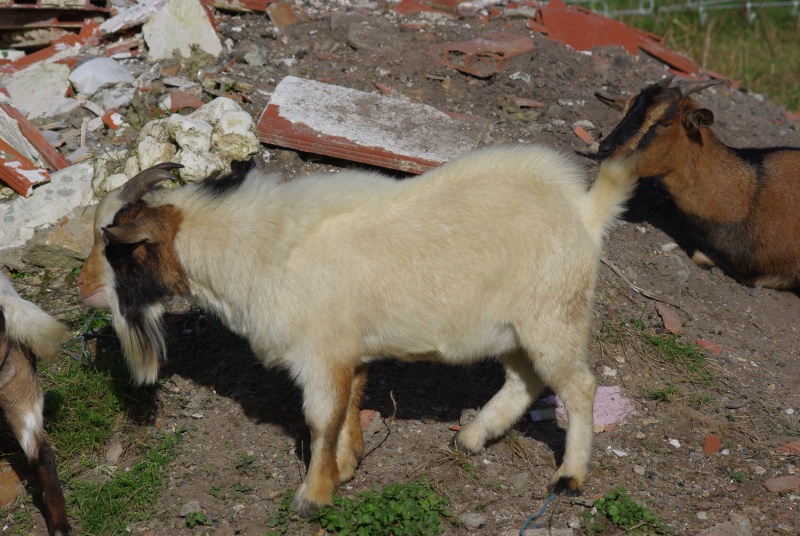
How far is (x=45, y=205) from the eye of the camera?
242 inches

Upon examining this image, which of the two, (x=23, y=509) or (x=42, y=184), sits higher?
(x=42, y=184)

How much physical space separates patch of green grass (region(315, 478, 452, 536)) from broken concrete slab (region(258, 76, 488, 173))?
2.61 metres

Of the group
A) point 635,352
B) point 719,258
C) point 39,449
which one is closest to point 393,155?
point 635,352

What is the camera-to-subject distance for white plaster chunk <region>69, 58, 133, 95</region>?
717cm

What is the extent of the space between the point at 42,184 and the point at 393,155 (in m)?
2.78

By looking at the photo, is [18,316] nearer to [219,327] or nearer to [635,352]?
[219,327]

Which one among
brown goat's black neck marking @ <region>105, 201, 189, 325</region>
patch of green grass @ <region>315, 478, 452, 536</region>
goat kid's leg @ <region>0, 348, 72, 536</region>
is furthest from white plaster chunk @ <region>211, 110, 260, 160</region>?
patch of green grass @ <region>315, 478, 452, 536</region>

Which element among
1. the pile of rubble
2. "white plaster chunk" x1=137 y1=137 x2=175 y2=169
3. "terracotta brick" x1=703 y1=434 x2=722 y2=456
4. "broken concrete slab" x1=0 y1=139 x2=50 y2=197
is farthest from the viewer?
"broken concrete slab" x1=0 y1=139 x2=50 y2=197

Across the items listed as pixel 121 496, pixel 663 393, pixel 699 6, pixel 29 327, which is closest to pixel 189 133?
pixel 29 327

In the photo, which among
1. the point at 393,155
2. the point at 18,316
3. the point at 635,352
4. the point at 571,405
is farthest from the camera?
the point at 393,155

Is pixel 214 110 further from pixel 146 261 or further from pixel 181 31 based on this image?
pixel 146 261

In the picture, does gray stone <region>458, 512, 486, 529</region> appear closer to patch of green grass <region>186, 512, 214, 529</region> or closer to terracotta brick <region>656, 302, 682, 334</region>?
patch of green grass <region>186, 512, 214, 529</region>

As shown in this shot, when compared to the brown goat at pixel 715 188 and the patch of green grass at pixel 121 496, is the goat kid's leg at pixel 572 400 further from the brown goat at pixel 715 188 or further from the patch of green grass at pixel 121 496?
the brown goat at pixel 715 188

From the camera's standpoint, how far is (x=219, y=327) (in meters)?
5.43
